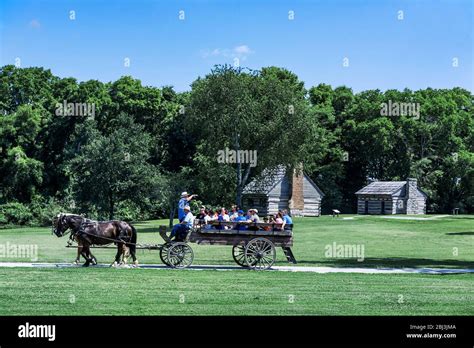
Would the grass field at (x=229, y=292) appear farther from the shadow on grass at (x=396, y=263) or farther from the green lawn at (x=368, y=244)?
the green lawn at (x=368, y=244)

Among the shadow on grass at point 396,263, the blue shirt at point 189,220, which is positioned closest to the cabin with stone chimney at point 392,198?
the shadow on grass at point 396,263

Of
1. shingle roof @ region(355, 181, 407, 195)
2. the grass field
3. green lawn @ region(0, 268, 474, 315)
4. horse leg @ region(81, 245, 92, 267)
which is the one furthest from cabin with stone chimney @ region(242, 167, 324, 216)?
green lawn @ region(0, 268, 474, 315)

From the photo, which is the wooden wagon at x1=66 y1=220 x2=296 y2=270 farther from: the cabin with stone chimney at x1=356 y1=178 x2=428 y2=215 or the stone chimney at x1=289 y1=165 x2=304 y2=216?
the cabin with stone chimney at x1=356 y1=178 x2=428 y2=215

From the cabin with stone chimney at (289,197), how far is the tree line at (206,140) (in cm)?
294

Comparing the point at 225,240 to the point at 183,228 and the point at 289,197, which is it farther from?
the point at 289,197

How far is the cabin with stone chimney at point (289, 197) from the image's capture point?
7500cm

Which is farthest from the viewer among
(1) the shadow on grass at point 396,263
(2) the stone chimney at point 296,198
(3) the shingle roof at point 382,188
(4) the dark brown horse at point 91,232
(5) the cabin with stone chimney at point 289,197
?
(3) the shingle roof at point 382,188

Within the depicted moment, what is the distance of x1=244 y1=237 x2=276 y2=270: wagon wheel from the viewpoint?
77.8ft

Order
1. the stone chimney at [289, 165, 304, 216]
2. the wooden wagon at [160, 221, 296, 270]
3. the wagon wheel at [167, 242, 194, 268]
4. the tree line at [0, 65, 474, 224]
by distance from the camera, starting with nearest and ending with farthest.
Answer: the wagon wheel at [167, 242, 194, 268], the wooden wagon at [160, 221, 296, 270], the tree line at [0, 65, 474, 224], the stone chimney at [289, 165, 304, 216]

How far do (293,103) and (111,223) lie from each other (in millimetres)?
32744

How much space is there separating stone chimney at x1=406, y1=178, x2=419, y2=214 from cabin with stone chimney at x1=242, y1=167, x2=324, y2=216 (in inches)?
387
